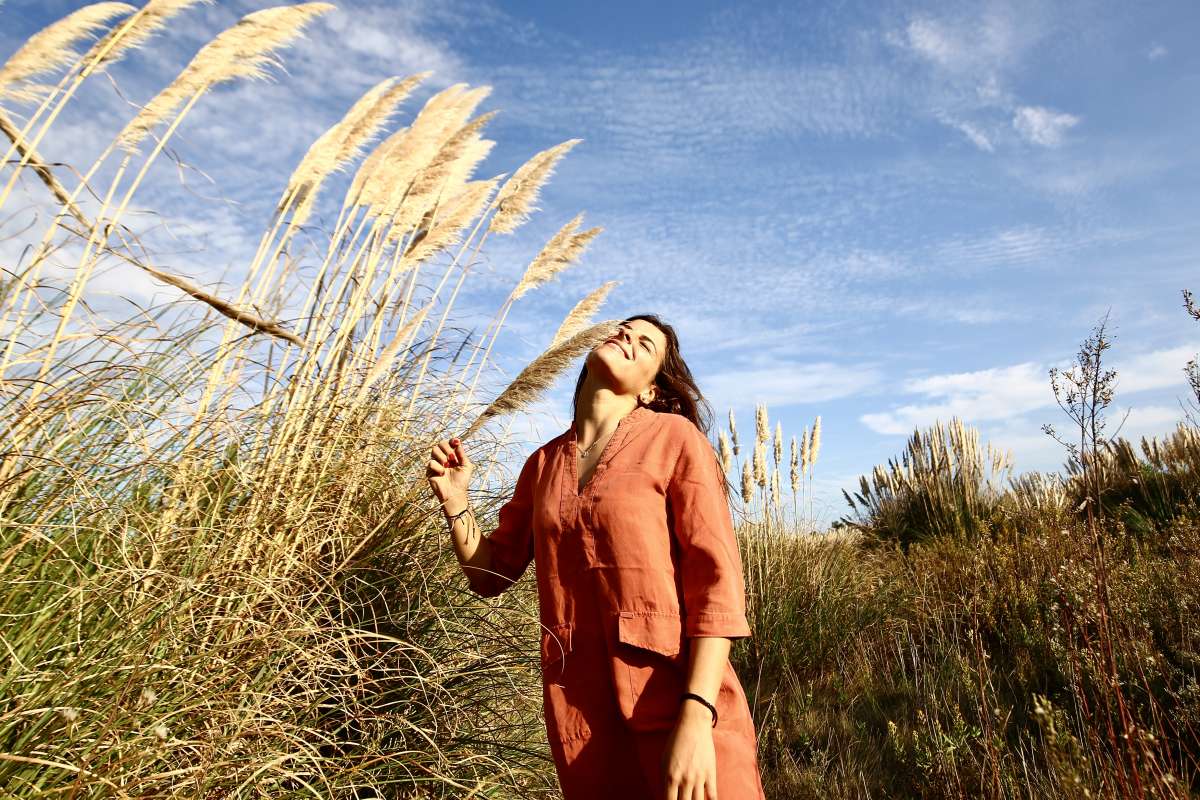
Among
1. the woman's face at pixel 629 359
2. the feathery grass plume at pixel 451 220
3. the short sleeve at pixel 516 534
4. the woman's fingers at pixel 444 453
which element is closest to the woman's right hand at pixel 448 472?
the woman's fingers at pixel 444 453

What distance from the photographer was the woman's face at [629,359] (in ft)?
7.05

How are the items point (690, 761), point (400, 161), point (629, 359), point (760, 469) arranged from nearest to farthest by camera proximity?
point (690, 761)
point (629, 359)
point (400, 161)
point (760, 469)

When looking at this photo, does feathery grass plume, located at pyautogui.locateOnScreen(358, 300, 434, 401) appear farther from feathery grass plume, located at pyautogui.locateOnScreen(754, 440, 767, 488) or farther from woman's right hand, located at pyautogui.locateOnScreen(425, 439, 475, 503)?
feathery grass plume, located at pyautogui.locateOnScreen(754, 440, 767, 488)

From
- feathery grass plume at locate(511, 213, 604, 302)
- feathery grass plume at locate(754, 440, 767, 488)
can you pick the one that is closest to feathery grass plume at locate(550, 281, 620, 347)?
feathery grass plume at locate(511, 213, 604, 302)

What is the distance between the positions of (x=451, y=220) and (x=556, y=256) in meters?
Result: 0.50

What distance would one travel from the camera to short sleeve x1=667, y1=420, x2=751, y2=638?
68.6 inches

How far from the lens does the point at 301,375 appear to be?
3055 mm

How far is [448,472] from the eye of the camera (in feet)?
7.72

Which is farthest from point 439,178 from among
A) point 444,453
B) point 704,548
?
point 704,548

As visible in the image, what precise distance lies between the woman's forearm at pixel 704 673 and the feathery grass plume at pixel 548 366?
1.40 metres

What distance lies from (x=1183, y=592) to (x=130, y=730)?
4310 mm

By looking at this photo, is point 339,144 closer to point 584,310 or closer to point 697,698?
point 584,310

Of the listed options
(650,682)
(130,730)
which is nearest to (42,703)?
(130,730)

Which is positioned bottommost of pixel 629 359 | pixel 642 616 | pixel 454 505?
pixel 642 616
